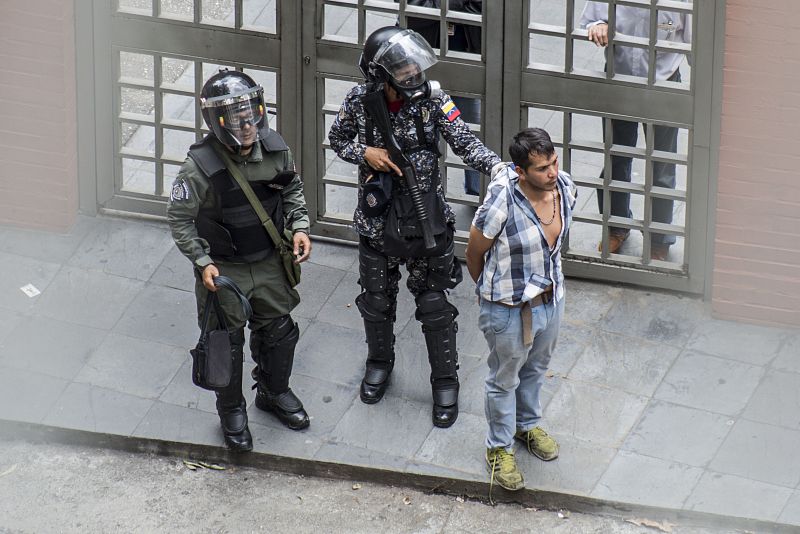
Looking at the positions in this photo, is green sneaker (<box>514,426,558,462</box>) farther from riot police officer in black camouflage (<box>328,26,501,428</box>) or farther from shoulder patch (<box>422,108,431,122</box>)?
shoulder patch (<box>422,108,431,122</box>)

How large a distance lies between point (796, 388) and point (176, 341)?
3.32 meters

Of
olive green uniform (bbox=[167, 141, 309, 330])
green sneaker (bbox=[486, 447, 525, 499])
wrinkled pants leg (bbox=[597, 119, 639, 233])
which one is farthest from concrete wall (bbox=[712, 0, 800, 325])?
olive green uniform (bbox=[167, 141, 309, 330])

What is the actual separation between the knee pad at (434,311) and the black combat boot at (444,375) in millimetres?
52

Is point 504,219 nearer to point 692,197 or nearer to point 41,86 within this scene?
point 692,197

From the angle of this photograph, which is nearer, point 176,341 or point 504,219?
point 504,219

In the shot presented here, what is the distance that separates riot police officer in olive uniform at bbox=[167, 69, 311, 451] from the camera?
779 cm

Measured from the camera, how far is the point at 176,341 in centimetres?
927

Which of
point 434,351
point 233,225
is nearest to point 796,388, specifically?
point 434,351

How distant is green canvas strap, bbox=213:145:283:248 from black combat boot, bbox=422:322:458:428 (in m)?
0.95

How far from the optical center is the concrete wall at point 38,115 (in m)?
9.70

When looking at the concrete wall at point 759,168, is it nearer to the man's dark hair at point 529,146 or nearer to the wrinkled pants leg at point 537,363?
the wrinkled pants leg at point 537,363

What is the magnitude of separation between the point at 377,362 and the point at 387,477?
70 centimetres

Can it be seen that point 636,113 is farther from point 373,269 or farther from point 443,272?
point 373,269

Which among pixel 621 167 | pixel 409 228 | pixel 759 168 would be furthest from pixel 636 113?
pixel 409 228
